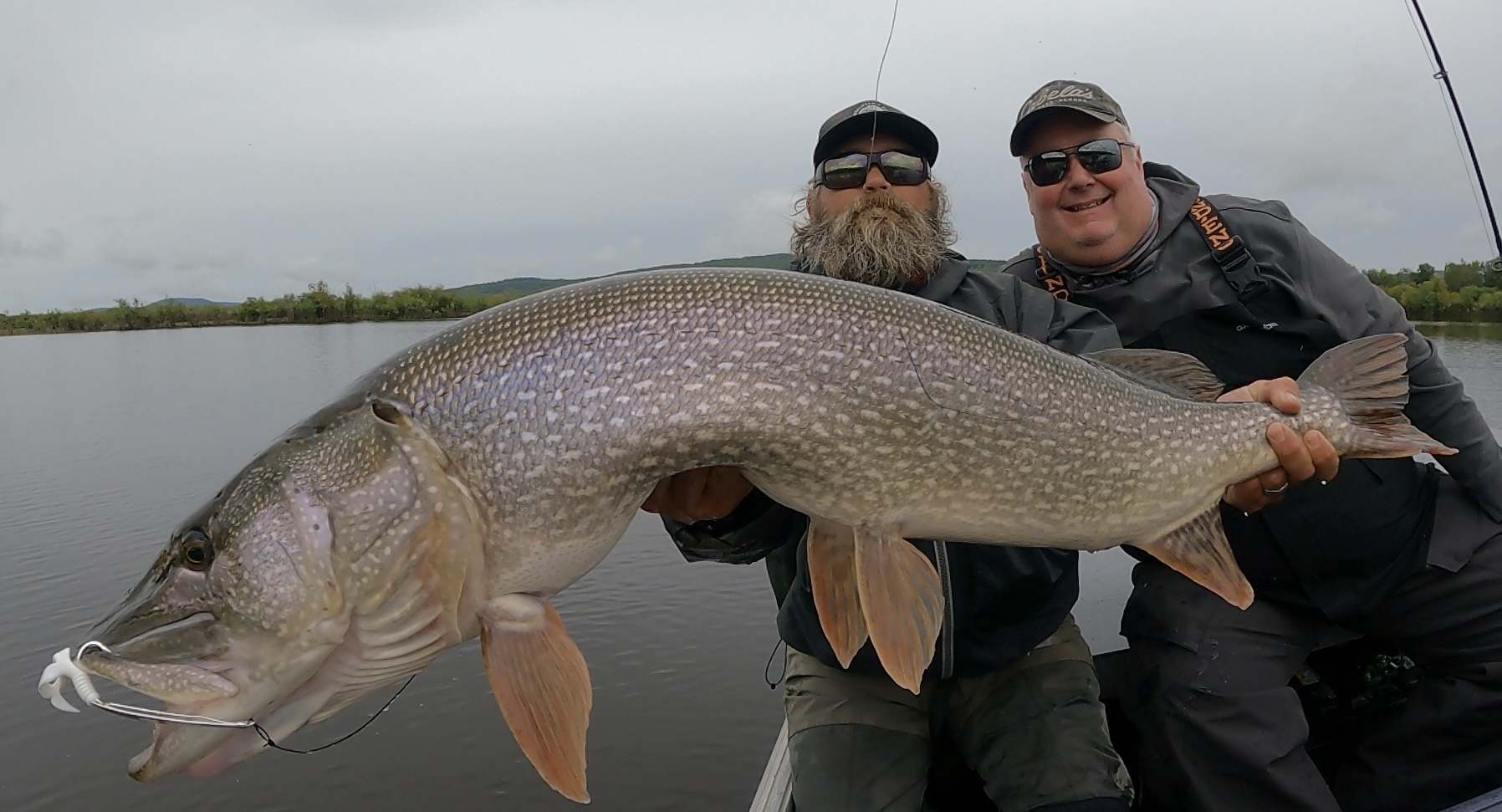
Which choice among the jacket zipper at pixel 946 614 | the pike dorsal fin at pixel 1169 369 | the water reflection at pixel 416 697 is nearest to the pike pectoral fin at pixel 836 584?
the jacket zipper at pixel 946 614

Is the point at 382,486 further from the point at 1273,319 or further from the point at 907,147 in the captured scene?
the point at 1273,319

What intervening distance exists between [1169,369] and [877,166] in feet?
4.95

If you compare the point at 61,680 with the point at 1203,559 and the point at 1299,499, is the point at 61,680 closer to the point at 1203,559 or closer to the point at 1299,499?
the point at 1203,559

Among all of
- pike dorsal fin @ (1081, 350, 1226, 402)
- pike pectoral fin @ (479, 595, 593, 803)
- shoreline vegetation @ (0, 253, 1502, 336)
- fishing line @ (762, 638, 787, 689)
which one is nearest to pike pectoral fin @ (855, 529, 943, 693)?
pike pectoral fin @ (479, 595, 593, 803)

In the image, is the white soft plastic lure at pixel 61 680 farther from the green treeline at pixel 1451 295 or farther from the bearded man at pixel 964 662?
the green treeline at pixel 1451 295

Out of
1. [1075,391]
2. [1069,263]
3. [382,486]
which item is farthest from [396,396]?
[1069,263]

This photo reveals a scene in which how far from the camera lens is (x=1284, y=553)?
2840 millimetres

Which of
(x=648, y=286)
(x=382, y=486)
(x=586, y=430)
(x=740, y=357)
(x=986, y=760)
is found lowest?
(x=986, y=760)

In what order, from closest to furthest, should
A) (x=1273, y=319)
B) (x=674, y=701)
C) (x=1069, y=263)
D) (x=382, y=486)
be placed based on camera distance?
(x=382, y=486)
(x=1273, y=319)
(x=1069, y=263)
(x=674, y=701)

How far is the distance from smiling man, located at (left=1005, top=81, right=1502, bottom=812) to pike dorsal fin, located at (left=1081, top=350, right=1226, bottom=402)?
2.32 feet

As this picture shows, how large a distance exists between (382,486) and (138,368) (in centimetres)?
3366

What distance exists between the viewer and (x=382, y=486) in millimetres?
1710

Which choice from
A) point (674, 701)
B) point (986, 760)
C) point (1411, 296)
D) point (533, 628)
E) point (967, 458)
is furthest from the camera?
point (1411, 296)

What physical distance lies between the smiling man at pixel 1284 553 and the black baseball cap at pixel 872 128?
57 cm
